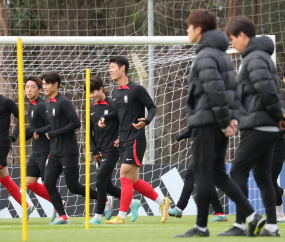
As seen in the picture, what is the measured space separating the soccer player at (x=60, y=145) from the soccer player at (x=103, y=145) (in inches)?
13.5

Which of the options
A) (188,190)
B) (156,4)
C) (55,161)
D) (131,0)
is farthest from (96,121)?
(131,0)

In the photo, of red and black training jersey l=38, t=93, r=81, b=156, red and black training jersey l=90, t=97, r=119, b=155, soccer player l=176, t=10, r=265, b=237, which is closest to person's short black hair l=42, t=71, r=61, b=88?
red and black training jersey l=38, t=93, r=81, b=156

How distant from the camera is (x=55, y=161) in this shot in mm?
7051

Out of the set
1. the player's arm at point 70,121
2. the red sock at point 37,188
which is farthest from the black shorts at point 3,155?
the player's arm at point 70,121

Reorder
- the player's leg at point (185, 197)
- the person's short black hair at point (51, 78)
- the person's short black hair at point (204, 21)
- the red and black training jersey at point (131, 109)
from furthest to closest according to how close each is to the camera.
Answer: the player's leg at point (185, 197) → the person's short black hair at point (51, 78) → the red and black training jersey at point (131, 109) → the person's short black hair at point (204, 21)

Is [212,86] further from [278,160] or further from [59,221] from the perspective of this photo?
[59,221]

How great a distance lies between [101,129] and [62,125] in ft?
1.97

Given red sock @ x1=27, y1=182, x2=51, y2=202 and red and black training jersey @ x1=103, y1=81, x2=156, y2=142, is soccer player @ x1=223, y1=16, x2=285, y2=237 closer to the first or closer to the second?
red and black training jersey @ x1=103, y1=81, x2=156, y2=142

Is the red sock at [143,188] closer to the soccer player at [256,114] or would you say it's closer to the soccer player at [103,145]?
the soccer player at [103,145]

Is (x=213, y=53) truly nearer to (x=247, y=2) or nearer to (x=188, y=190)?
(x=188, y=190)

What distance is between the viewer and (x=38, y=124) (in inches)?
302

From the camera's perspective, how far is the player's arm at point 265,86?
4492 millimetres

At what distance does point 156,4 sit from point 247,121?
1139 centimetres

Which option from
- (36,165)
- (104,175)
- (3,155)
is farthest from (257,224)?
(3,155)
